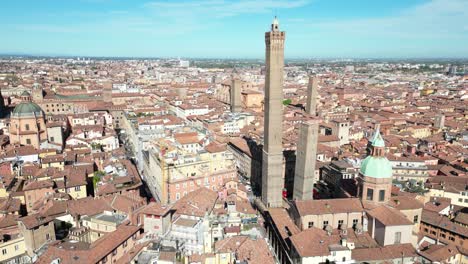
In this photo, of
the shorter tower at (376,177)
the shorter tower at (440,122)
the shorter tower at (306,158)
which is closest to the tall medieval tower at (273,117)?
the shorter tower at (306,158)

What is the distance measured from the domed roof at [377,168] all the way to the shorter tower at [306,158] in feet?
26.0

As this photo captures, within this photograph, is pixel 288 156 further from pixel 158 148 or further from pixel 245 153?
pixel 158 148

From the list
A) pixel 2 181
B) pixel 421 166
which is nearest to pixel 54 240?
pixel 2 181

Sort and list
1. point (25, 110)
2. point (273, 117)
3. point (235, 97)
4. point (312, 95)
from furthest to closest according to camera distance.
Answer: point (235, 97) → point (312, 95) → point (25, 110) → point (273, 117)

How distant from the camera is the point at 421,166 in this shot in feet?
166

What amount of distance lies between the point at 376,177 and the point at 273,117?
47.7 feet

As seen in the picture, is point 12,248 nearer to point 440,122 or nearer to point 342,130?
point 342,130

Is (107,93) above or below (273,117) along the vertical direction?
below

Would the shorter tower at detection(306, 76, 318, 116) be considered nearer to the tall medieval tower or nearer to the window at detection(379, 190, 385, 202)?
the tall medieval tower

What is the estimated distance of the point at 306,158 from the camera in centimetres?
4281

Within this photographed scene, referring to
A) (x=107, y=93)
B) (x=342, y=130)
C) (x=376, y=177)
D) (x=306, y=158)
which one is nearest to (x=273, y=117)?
(x=306, y=158)

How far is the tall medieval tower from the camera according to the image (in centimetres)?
4350

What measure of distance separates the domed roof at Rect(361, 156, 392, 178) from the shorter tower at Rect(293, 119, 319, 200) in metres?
7.93

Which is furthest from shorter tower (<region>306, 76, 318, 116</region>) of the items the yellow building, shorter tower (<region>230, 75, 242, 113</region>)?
the yellow building
